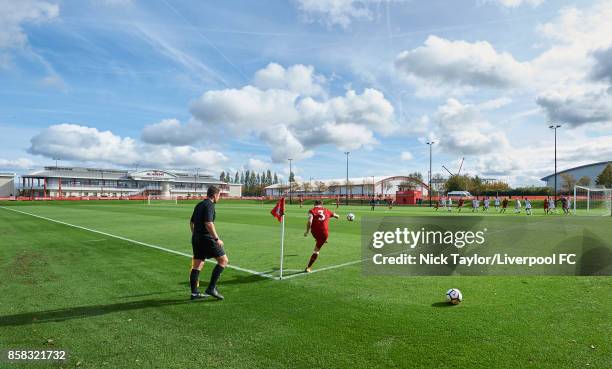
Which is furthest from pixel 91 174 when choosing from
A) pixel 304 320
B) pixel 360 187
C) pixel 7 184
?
pixel 304 320

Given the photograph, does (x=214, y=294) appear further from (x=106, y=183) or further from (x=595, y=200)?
(x=106, y=183)

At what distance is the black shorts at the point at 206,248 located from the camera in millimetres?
6629

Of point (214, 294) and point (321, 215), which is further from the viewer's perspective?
point (321, 215)

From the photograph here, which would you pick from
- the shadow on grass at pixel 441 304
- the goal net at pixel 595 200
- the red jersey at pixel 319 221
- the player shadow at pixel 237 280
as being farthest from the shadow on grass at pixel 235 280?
the goal net at pixel 595 200

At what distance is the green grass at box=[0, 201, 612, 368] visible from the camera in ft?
14.3

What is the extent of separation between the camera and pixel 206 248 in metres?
6.65

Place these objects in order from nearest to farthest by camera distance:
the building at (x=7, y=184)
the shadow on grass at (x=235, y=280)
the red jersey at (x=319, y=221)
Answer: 1. the shadow on grass at (x=235, y=280)
2. the red jersey at (x=319, y=221)
3. the building at (x=7, y=184)

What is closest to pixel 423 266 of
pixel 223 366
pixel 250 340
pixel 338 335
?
pixel 338 335

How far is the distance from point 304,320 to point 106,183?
380ft

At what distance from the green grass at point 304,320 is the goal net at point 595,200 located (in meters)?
32.7

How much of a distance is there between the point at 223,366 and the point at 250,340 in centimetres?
73

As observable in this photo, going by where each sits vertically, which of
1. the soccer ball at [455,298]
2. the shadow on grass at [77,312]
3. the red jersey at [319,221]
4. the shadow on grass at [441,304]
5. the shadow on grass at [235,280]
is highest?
the red jersey at [319,221]

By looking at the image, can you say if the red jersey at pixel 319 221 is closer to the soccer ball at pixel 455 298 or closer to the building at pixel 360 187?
the soccer ball at pixel 455 298

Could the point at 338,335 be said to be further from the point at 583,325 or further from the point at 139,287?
the point at 139,287
